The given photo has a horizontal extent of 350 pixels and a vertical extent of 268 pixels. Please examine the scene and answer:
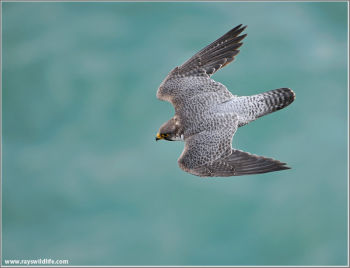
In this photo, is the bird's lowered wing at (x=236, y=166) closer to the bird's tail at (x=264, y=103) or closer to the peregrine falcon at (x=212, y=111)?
the peregrine falcon at (x=212, y=111)

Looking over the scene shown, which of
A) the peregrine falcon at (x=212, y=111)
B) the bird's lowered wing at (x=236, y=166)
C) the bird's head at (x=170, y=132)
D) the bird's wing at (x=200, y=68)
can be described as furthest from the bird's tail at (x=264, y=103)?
the bird's head at (x=170, y=132)

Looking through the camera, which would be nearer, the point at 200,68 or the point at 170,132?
the point at 170,132

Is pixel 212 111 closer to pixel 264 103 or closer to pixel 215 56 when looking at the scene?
pixel 264 103

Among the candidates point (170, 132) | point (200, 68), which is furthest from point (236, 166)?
point (200, 68)

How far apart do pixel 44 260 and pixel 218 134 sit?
457 cm

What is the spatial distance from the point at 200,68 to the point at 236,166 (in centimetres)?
225

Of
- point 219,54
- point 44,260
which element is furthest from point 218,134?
point 44,260

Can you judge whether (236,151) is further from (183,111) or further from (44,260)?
(44,260)

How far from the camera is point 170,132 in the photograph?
9.63 meters

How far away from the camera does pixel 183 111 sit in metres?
9.64

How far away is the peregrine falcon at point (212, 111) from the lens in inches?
356

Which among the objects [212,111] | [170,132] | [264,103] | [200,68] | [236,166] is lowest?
[236,166]

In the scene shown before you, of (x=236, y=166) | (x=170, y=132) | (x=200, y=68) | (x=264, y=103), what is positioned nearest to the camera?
(x=236, y=166)

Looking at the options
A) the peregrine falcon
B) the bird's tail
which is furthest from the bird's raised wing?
the bird's tail
